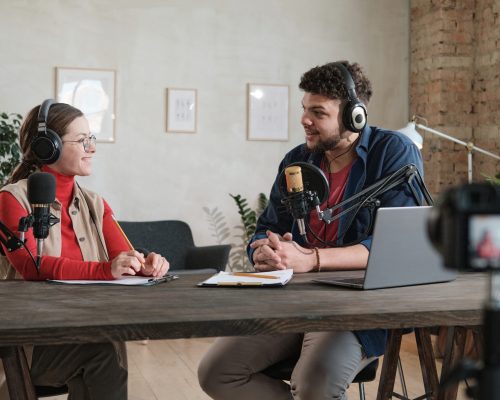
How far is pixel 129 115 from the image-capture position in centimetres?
527

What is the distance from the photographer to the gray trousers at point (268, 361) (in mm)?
1930

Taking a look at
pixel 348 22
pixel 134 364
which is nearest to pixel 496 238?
pixel 134 364

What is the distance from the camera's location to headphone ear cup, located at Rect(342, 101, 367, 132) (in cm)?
237

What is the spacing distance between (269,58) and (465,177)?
1715mm

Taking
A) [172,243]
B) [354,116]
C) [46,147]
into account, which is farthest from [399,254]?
[172,243]

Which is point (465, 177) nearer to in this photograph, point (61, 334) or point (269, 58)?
point (269, 58)

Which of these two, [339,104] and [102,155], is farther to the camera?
[102,155]

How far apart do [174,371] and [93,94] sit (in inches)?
85.8

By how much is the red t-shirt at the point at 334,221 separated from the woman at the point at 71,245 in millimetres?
560

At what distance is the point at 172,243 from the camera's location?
5121 mm

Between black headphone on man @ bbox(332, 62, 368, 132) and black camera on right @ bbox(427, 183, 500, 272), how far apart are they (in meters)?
1.64

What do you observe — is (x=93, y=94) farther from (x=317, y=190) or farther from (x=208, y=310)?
(x=208, y=310)

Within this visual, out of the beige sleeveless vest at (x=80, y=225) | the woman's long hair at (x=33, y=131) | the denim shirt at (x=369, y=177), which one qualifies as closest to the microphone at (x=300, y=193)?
the denim shirt at (x=369, y=177)

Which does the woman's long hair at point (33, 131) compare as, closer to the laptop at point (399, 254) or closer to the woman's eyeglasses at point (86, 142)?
the woman's eyeglasses at point (86, 142)
